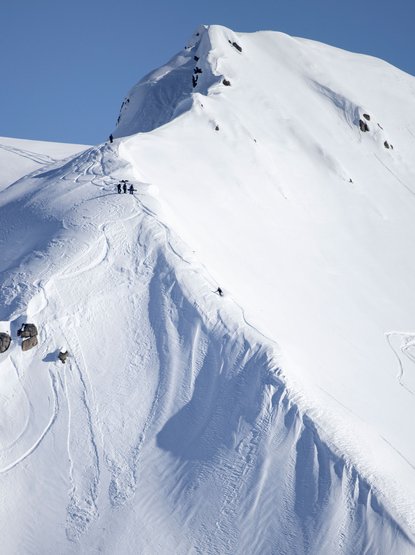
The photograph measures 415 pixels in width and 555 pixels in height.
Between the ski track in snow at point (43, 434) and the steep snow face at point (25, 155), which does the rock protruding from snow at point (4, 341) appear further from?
the steep snow face at point (25, 155)

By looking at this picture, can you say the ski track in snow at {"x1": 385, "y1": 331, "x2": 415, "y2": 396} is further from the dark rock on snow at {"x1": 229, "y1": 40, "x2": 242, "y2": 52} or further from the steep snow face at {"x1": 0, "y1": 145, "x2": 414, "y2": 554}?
the dark rock on snow at {"x1": 229, "y1": 40, "x2": 242, "y2": 52}

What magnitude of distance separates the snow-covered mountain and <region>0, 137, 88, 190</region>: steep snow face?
56.2ft

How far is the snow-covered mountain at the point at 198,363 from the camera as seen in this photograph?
19219mm

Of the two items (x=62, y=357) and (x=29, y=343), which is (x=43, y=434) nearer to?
(x=62, y=357)

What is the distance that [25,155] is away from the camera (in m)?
59.2

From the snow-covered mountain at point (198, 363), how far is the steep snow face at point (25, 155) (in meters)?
17.1

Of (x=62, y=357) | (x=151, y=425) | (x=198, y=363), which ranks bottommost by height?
(x=151, y=425)

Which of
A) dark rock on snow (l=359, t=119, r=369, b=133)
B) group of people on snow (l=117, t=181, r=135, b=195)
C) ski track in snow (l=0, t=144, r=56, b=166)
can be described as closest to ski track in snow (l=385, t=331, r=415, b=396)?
group of people on snow (l=117, t=181, r=135, b=195)

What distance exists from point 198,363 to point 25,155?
4111 cm

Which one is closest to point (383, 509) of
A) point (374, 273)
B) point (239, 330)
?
point (239, 330)

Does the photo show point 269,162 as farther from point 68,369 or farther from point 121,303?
point 68,369

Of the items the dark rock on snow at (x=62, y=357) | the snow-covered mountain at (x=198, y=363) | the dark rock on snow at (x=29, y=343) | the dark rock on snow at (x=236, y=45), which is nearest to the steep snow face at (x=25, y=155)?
the dark rock on snow at (x=236, y=45)

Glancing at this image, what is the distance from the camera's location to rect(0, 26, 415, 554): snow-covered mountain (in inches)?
757

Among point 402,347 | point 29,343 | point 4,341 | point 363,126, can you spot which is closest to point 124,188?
point 29,343
